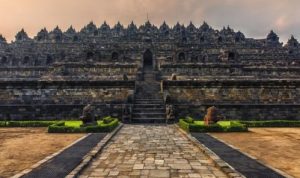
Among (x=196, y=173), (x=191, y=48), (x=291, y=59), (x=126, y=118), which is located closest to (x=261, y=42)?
(x=291, y=59)

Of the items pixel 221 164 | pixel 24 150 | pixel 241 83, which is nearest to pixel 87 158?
pixel 24 150

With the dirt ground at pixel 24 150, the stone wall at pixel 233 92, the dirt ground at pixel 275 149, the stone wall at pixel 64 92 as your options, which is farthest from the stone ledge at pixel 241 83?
the dirt ground at pixel 24 150

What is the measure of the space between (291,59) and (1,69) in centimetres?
4301

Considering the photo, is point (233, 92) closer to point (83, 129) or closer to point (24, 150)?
point (83, 129)

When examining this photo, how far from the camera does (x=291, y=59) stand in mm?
40344

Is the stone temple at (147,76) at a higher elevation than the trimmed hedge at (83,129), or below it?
higher

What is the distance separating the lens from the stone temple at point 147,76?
1861 cm

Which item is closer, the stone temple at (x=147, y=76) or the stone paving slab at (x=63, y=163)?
the stone paving slab at (x=63, y=163)

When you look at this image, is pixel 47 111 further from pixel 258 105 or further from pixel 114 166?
pixel 258 105

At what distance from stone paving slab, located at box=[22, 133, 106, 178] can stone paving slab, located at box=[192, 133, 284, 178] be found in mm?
4304

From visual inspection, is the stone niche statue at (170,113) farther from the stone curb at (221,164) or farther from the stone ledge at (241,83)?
the stone curb at (221,164)

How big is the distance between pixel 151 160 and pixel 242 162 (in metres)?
2.62

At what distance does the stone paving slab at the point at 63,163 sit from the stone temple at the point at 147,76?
8745mm

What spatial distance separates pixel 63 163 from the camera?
271 inches
